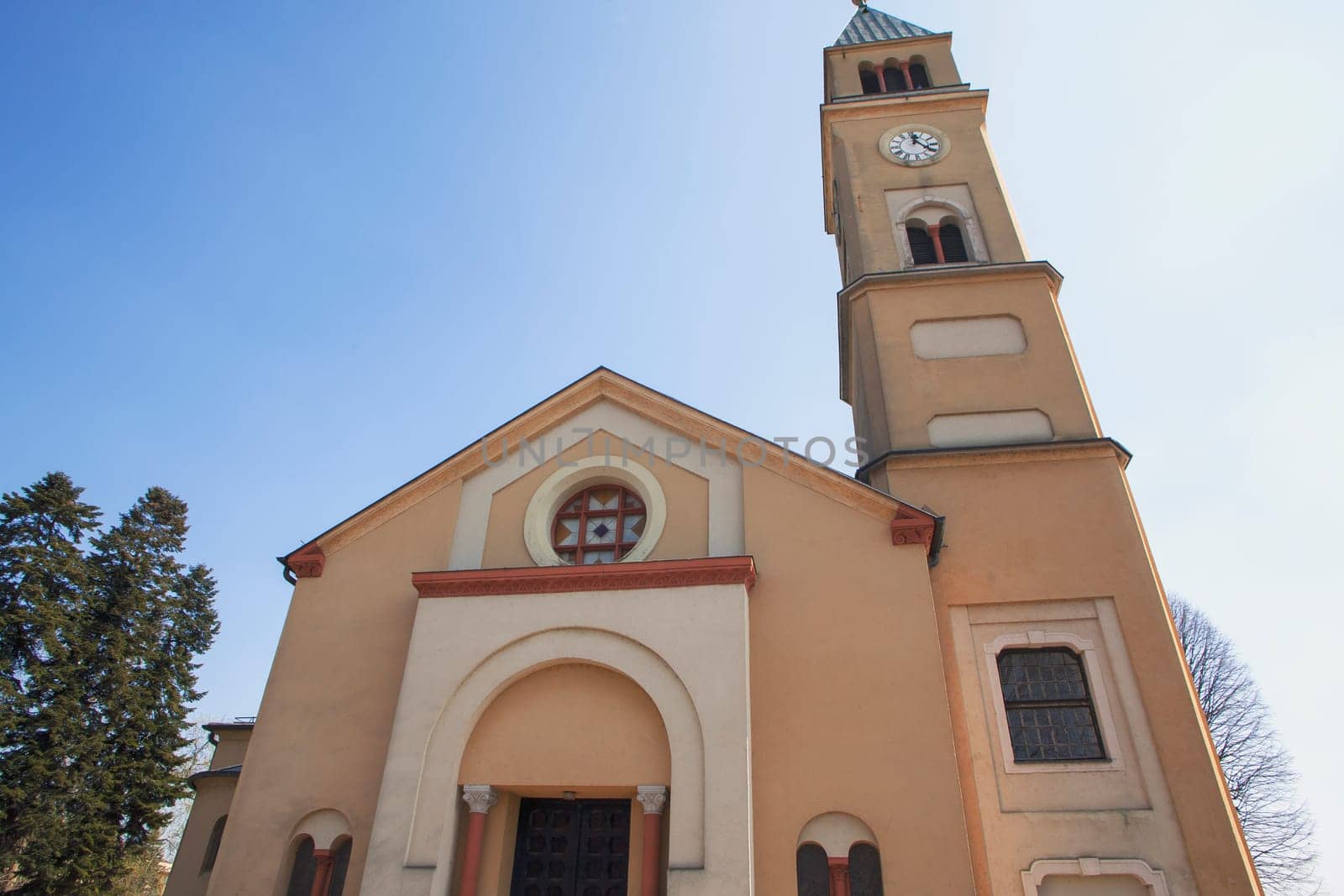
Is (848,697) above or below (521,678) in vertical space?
below

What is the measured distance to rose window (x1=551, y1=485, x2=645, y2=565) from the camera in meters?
12.2

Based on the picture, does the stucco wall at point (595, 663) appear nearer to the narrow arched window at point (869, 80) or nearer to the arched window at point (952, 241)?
the arched window at point (952, 241)

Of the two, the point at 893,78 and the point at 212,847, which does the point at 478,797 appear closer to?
the point at 212,847

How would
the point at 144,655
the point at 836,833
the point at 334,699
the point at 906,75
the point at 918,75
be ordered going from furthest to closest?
the point at 144,655 → the point at 918,75 → the point at 906,75 → the point at 334,699 → the point at 836,833

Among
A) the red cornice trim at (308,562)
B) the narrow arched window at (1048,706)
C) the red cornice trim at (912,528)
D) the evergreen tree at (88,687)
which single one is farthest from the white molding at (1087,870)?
the evergreen tree at (88,687)

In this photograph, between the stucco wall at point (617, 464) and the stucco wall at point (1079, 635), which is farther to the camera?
the stucco wall at point (617, 464)

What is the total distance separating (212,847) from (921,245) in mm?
19333

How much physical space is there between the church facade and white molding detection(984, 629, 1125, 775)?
35 mm

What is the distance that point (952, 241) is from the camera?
54.9 ft

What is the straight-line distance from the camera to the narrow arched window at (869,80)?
68.1ft

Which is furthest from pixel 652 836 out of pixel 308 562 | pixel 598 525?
pixel 308 562

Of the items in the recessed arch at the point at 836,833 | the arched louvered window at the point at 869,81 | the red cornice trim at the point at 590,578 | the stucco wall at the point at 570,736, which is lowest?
the recessed arch at the point at 836,833

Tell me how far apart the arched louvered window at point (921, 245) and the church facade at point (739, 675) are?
3.61 metres

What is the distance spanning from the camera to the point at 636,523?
40.7 feet
